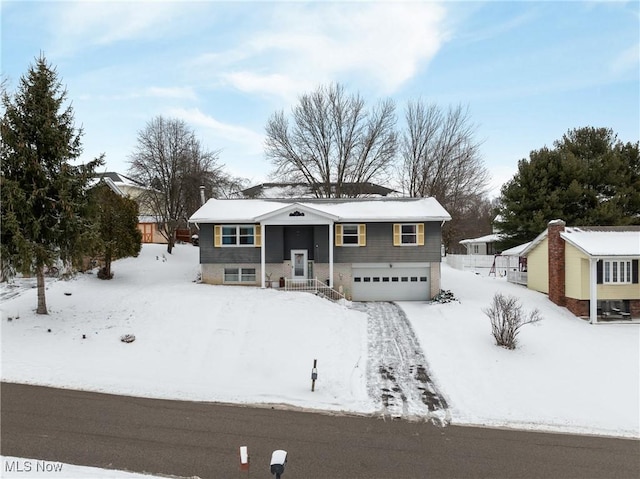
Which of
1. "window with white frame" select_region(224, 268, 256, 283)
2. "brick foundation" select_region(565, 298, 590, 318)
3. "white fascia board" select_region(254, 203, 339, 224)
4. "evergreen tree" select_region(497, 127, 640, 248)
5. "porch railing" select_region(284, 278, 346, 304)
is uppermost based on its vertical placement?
"evergreen tree" select_region(497, 127, 640, 248)

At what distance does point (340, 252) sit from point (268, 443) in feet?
47.5

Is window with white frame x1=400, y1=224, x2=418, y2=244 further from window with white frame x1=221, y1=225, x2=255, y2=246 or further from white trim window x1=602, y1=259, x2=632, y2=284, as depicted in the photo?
white trim window x1=602, y1=259, x2=632, y2=284

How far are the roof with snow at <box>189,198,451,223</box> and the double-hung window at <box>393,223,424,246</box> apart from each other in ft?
1.56

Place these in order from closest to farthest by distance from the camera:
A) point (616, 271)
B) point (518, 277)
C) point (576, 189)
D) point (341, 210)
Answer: point (616, 271) → point (341, 210) → point (518, 277) → point (576, 189)

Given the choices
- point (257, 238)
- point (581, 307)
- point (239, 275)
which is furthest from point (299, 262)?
point (581, 307)

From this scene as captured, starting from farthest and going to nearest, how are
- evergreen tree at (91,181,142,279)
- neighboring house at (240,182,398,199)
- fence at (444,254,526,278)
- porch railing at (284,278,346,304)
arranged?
1. neighboring house at (240,182,398,199)
2. fence at (444,254,526,278)
3. porch railing at (284,278,346,304)
4. evergreen tree at (91,181,142,279)

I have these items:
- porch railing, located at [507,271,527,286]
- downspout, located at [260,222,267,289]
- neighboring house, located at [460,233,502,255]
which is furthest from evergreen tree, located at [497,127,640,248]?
downspout, located at [260,222,267,289]

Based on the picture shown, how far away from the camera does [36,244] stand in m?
13.1

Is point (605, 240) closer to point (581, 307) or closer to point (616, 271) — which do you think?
point (616, 271)

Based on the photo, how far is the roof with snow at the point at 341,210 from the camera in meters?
21.1

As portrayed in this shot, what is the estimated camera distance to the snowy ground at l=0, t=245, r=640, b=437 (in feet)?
33.0

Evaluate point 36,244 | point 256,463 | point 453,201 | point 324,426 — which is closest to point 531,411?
point 324,426

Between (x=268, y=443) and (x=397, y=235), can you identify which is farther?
(x=397, y=235)

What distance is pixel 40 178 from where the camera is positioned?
44.6ft
